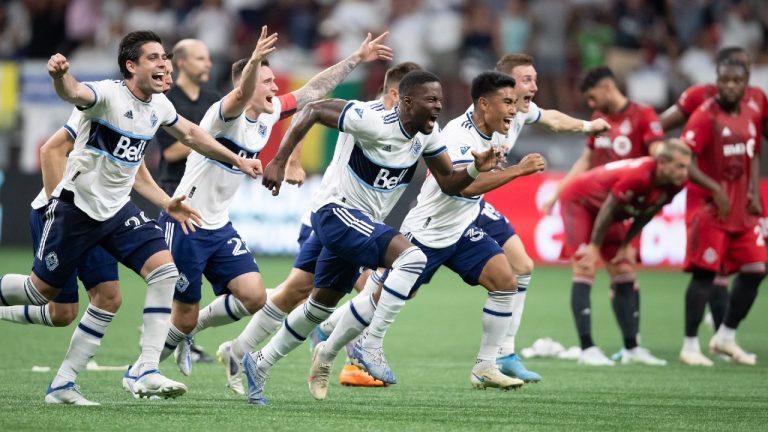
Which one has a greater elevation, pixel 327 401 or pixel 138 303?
pixel 327 401

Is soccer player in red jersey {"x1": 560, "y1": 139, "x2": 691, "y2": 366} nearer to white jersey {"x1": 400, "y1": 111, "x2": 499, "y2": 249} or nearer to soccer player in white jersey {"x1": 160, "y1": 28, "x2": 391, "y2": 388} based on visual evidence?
white jersey {"x1": 400, "y1": 111, "x2": 499, "y2": 249}

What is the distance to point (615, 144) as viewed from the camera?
11602 millimetres

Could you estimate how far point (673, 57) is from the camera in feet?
70.1

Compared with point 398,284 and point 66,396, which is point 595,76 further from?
point 66,396

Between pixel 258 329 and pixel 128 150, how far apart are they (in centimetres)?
165

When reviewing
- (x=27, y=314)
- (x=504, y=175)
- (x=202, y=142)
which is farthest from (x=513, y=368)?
(x=27, y=314)

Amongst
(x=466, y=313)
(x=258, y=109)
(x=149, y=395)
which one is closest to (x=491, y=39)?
(x=466, y=313)

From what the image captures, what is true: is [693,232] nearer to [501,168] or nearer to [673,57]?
[501,168]

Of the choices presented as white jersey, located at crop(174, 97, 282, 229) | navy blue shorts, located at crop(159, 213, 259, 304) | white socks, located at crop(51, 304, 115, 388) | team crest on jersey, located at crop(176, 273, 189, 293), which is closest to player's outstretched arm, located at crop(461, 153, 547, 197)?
white jersey, located at crop(174, 97, 282, 229)

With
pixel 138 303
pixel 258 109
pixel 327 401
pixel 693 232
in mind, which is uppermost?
pixel 258 109

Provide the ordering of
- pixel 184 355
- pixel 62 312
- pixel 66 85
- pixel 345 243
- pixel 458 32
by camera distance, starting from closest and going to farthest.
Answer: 1. pixel 66 85
2. pixel 345 243
3. pixel 62 312
4. pixel 184 355
5. pixel 458 32

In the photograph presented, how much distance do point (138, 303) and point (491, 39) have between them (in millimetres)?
8926

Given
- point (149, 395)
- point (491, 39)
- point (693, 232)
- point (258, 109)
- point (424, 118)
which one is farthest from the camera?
point (491, 39)

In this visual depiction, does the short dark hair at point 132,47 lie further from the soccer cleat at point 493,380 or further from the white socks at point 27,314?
the soccer cleat at point 493,380
